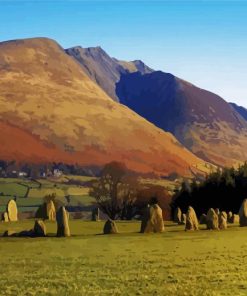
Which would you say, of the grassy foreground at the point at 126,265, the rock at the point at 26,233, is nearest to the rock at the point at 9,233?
the rock at the point at 26,233

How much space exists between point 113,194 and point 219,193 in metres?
22.9

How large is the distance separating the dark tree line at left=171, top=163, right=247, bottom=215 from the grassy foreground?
33656mm

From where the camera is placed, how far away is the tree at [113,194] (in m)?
91.1

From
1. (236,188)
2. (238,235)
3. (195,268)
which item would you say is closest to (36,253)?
(195,268)

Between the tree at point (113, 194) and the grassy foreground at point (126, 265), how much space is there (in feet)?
163

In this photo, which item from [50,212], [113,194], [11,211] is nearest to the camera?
[50,212]

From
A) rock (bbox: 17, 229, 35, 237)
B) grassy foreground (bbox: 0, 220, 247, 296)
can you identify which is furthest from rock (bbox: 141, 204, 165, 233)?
rock (bbox: 17, 229, 35, 237)

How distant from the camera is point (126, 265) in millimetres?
25516

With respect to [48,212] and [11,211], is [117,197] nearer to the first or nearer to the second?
[48,212]

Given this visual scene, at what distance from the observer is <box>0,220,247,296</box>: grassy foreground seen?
19.5 m

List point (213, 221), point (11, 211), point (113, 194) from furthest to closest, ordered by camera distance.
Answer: point (113, 194), point (11, 211), point (213, 221)

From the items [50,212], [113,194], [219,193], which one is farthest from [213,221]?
[113,194]

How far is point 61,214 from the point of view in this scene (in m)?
43.5

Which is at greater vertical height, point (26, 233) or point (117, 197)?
point (117, 197)
